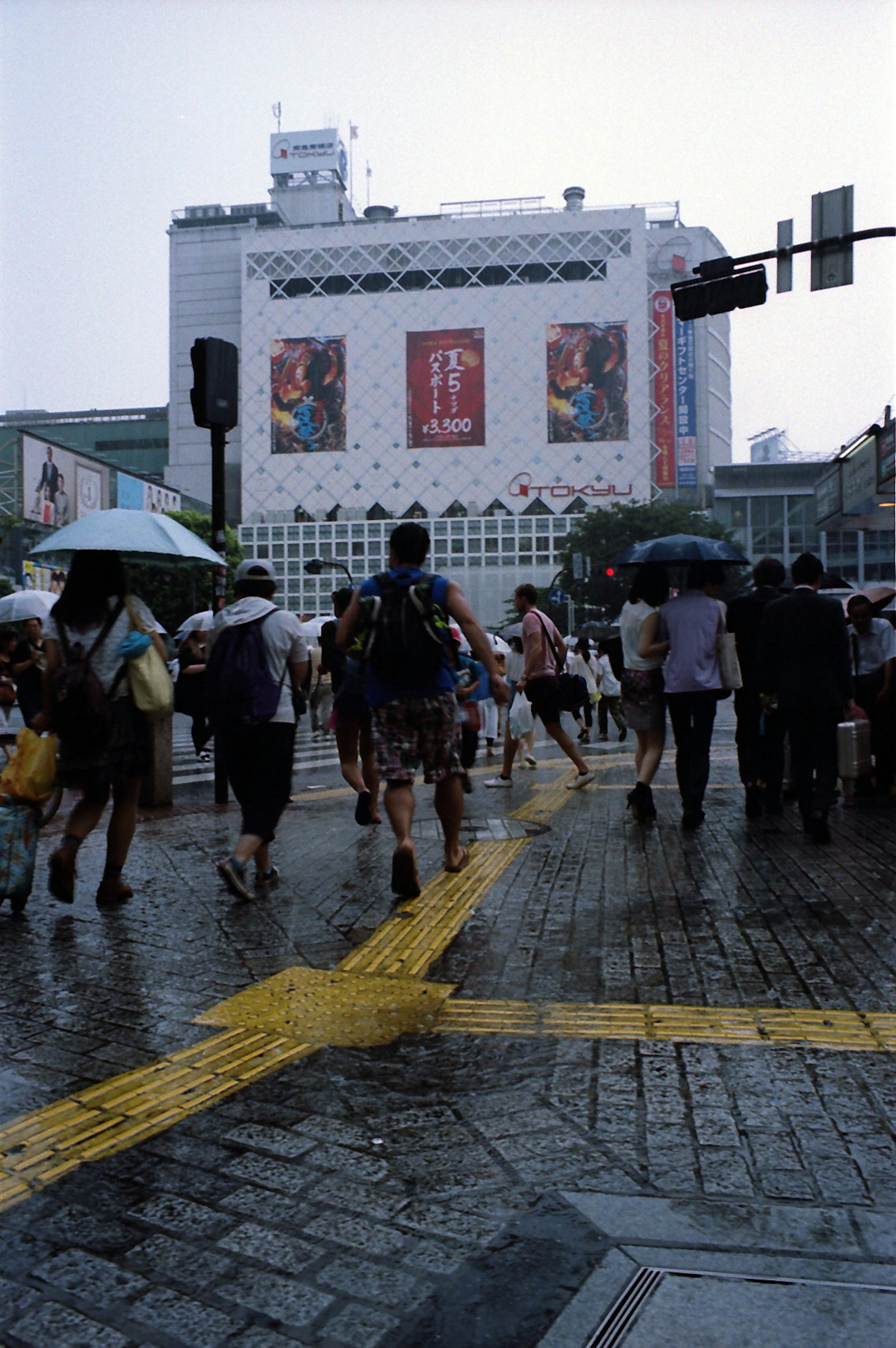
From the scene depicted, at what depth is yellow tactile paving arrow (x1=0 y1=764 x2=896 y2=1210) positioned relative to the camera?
2.72m

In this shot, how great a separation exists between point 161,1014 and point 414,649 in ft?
7.06

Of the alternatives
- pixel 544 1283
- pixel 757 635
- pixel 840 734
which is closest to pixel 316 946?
pixel 544 1283

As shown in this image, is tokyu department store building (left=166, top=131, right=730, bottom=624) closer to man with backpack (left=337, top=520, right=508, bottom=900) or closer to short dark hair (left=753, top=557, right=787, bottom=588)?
short dark hair (left=753, top=557, right=787, bottom=588)

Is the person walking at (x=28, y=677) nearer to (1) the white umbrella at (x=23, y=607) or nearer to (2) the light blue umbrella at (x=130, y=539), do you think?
(1) the white umbrella at (x=23, y=607)

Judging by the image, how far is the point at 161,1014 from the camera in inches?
145

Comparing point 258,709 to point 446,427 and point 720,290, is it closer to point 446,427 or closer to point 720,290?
point 720,290

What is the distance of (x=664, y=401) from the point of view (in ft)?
329

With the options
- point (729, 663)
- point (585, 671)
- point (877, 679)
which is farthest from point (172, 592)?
point (729, 663)

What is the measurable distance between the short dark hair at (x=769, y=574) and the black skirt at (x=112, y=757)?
4.44 metres

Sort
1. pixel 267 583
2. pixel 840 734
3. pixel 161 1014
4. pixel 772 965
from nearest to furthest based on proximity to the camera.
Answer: pixel 161 1014 → pixel 772 965 → pixel 267 583 → pixel 840 734

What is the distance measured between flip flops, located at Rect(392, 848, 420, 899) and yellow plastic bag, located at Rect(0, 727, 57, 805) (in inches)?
61.4

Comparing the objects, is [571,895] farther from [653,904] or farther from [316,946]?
[316,946]

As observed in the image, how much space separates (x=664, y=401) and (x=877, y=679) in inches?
3748

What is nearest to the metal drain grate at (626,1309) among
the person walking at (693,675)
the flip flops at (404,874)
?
the flip flops at (404,874)
